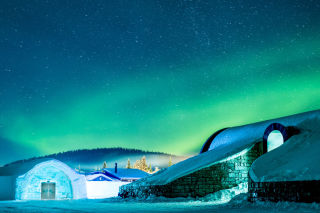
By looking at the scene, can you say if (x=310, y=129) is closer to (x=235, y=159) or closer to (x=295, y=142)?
(x=295, y=142)

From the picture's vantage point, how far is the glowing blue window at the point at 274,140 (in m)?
18.5

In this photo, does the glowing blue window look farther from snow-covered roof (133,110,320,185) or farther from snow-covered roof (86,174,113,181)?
snow-covered roof (86,174,113,181)

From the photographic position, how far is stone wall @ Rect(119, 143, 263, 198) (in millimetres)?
16828

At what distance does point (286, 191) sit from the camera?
11.1m

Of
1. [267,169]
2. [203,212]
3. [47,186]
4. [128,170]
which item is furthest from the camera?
[128,170]

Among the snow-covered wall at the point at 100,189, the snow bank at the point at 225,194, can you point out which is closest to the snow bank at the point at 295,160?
the snow bank at the point at 225,194

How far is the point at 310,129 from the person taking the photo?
1612 cm

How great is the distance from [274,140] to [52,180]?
18.2m

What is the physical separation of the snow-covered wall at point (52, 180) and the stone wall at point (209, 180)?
12034 millimetres

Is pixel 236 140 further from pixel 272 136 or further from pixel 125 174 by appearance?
pixel 125 174

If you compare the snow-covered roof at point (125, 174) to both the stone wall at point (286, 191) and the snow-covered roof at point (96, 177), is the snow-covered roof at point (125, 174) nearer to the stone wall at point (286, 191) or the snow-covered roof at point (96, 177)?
the snow-covered roof at point (96, 177)

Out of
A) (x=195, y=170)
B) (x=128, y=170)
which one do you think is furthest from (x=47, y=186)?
(x=128, y=170)

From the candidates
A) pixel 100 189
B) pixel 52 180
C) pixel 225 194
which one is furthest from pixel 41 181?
Answer: pixel 225 194

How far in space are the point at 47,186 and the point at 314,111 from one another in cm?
2053
